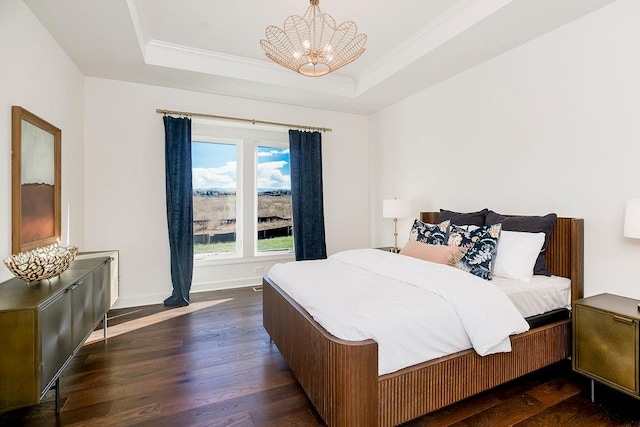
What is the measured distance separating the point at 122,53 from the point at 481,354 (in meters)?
3.83

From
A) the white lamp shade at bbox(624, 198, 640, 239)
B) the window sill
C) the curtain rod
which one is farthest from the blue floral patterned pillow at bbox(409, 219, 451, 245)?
the curtain rod

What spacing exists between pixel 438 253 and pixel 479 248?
311mm

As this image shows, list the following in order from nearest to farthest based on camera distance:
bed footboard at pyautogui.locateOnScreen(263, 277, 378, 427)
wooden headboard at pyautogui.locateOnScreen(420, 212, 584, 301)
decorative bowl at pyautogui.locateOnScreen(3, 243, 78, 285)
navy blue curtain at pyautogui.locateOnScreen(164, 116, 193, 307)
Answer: bed footboard at pyautogui.locateOnScreen(263, 277, 378, 427), decorative bowl at pyautogui.locateOnScreen(3, 243, 78, 285), wooden headboard at pyautogui.locateOnScreen(420, 212, 584, 301), navy blue curtain at pyautogui.locateOnScreen(164, 116, 193, 307)

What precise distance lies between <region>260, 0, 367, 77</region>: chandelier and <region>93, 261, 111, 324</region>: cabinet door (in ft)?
7.41

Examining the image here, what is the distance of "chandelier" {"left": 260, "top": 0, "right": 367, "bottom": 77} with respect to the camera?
2.39 metres

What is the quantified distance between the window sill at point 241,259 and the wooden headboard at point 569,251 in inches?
126

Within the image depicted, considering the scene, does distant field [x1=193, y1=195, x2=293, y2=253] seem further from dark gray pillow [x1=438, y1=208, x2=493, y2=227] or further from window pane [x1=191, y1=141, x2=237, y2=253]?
dark gray pillow [x1=438, y1=208, x2=493, y2=227]

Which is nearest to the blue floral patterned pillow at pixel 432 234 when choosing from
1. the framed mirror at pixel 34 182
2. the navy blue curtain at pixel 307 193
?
the navy blue curtain at pixel 307 193

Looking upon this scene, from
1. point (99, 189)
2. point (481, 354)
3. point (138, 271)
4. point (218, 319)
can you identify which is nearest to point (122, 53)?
point (99, 189)

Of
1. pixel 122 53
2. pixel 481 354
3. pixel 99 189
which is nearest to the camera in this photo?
pixel 481 354

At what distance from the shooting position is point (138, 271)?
3.80 m

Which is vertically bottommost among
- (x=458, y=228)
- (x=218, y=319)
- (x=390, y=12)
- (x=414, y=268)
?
(x=218, y=319)

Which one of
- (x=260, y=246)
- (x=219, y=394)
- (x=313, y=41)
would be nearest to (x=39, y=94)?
(x=313, y=41)

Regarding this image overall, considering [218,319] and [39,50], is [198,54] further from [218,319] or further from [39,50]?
[218,319]
